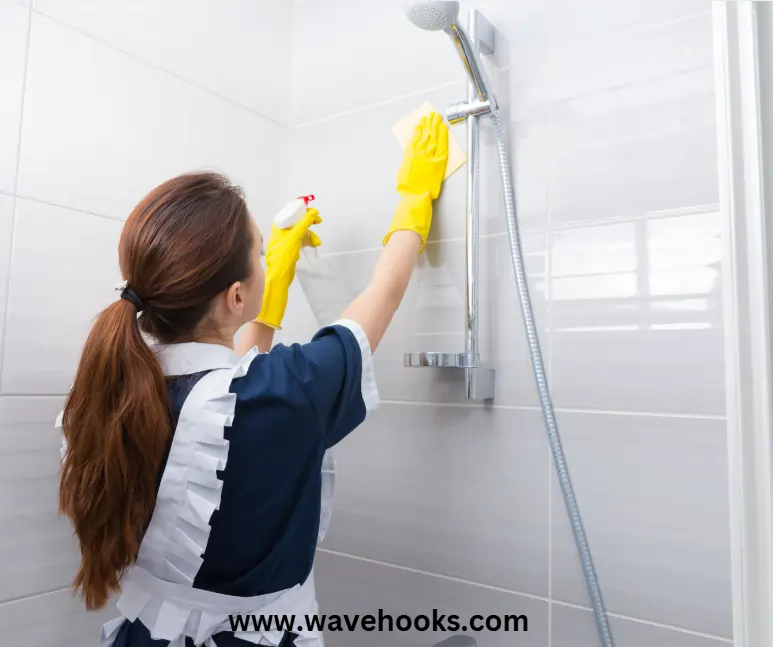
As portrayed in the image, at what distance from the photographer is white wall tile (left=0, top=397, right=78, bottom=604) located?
101cm

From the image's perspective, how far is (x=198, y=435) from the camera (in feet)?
2.61

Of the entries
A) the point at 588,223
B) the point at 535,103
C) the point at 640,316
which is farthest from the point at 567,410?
the point at 535,103

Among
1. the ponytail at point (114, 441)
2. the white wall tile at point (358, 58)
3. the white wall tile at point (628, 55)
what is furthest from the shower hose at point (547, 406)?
the ponytail at point (114, 441)

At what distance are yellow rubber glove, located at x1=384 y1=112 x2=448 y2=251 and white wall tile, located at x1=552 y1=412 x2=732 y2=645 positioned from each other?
0.45 metres

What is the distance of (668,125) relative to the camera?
3.30ft

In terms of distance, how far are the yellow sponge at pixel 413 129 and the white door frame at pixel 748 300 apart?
67 centimetres

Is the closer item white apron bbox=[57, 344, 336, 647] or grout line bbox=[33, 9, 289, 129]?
white apron bbox=[57, 344, 336, 647]

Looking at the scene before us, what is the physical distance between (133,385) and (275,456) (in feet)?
0.63

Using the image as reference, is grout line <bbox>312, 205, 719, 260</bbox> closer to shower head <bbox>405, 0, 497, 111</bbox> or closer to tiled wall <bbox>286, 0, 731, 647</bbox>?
tiled wall <bbox>286, 0, 731, 647</bbox>

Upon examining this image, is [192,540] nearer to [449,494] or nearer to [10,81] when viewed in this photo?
[449,494]

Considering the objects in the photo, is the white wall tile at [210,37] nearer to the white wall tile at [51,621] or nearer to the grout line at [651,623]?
the white wall tile at [51,621]

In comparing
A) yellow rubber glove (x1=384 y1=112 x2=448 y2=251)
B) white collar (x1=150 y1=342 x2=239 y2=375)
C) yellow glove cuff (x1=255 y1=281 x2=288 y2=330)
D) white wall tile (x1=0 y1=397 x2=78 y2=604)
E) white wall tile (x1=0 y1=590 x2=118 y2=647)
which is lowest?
white wall tile (x1=0 y1=590 x2=118 y2=647)

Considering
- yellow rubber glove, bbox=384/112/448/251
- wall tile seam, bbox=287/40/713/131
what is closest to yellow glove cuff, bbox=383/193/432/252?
yellow rubber glove, bbox=384/112/448/251

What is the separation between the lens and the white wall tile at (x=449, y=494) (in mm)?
1091
